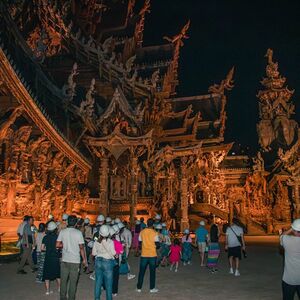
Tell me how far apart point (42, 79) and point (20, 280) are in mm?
12646

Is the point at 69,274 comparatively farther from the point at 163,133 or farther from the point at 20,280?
the point at 163,133

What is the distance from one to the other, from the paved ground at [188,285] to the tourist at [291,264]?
2.23m

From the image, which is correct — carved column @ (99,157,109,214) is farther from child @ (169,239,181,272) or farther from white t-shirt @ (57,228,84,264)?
white t-shirt @ (57,228,84,264)

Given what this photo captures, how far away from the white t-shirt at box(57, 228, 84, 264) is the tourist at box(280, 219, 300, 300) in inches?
117

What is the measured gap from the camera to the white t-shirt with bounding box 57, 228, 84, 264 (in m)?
6.04

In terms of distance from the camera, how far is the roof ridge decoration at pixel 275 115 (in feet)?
152

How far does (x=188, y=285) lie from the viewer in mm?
8328

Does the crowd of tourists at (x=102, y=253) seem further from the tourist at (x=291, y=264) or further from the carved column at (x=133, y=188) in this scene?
the carved column at (x=133, y=188)

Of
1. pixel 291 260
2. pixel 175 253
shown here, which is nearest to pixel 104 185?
pixel 175 253

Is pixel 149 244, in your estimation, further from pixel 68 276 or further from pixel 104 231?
pixel 68 276

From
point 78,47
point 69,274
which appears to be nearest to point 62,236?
point 69,274

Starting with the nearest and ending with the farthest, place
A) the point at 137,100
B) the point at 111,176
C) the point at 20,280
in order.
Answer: the point at 20,280 → the point at 111,176 → the point at 137,100

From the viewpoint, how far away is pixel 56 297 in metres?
7.09

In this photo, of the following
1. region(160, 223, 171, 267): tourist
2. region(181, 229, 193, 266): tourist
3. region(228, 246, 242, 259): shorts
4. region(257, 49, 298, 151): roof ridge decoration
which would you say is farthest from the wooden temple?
region(228, 246, 242, 259): shorts
